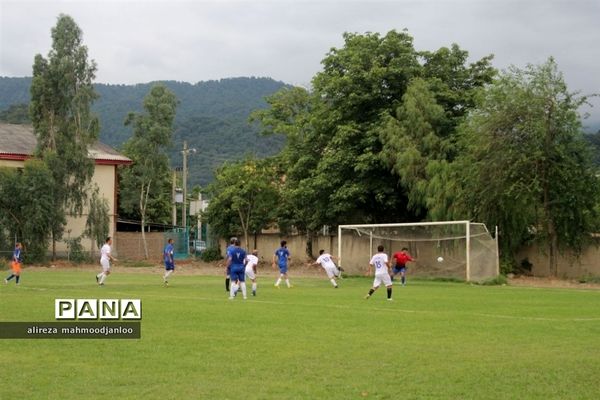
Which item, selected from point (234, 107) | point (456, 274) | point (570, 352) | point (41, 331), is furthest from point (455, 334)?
point (234, 107)

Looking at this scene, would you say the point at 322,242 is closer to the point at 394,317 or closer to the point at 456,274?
the point at 456,274

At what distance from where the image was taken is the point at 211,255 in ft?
205

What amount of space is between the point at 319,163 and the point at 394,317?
30732 mm

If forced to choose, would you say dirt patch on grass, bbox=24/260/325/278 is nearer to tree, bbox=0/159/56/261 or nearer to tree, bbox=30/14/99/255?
tree, bbox=0/159/56/261

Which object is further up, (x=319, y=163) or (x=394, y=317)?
(x=319, y=163)

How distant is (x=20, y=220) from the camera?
2153 inches

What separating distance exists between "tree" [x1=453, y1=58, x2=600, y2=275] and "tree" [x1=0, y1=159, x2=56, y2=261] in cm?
2912

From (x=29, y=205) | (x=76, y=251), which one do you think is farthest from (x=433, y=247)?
(x=29, y=205)

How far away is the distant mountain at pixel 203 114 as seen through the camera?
11988 centimetres

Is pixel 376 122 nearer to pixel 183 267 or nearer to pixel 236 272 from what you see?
pixel 183 267

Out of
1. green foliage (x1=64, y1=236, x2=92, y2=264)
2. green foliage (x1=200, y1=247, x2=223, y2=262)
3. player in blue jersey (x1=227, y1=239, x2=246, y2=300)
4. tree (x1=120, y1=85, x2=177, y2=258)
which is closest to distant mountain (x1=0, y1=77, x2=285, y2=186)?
tree (x1=120, y1=85, x2=177, y2=258)

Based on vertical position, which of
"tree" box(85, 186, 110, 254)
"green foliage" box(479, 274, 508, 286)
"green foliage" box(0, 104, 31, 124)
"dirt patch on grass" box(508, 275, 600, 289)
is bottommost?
"dirt patch on grass" box(508, 275, 600, 289)

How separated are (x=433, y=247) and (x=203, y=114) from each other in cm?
11923

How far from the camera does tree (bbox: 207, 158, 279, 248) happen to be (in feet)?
192
